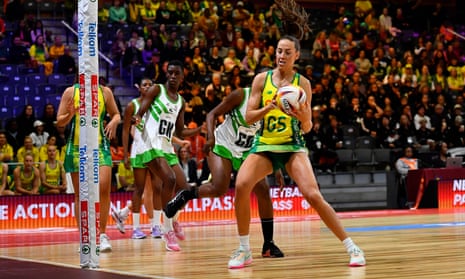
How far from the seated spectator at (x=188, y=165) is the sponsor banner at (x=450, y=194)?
221 inches

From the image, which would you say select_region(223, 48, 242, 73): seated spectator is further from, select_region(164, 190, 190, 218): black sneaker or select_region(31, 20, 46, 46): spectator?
select_region(164, 190, 190, 218): black sneaker

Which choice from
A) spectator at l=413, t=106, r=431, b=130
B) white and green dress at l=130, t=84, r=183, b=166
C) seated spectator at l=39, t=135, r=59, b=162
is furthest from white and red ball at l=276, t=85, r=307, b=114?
spectator at l=413, t=106, r=431, b=130

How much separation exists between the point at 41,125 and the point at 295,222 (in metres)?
5.53

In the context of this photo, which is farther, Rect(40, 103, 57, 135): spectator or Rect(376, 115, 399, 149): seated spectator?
Rect(376, 115, 399, 149): seated spectator

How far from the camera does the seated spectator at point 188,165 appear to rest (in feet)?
59.3

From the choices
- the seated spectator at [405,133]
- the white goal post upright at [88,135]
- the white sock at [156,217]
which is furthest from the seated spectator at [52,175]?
the seated spectator at [405,133]

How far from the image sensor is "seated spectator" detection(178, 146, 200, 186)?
1808 cm

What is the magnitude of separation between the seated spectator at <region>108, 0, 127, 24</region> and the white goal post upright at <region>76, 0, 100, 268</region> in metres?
15.9

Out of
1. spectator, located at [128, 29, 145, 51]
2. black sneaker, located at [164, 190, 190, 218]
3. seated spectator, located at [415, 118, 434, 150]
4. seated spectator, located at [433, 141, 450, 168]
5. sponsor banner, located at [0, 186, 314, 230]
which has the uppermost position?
spectator, located at [128, 29, 145, 51]

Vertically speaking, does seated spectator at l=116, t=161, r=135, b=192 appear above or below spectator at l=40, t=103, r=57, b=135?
below

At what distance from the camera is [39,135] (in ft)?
60.6

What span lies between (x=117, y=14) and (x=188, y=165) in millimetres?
7398

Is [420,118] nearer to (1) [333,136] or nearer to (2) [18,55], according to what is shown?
(1) [333,136]

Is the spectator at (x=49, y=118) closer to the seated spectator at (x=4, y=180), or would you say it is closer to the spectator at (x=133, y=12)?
the seated spectator at (x=4, y=180)
